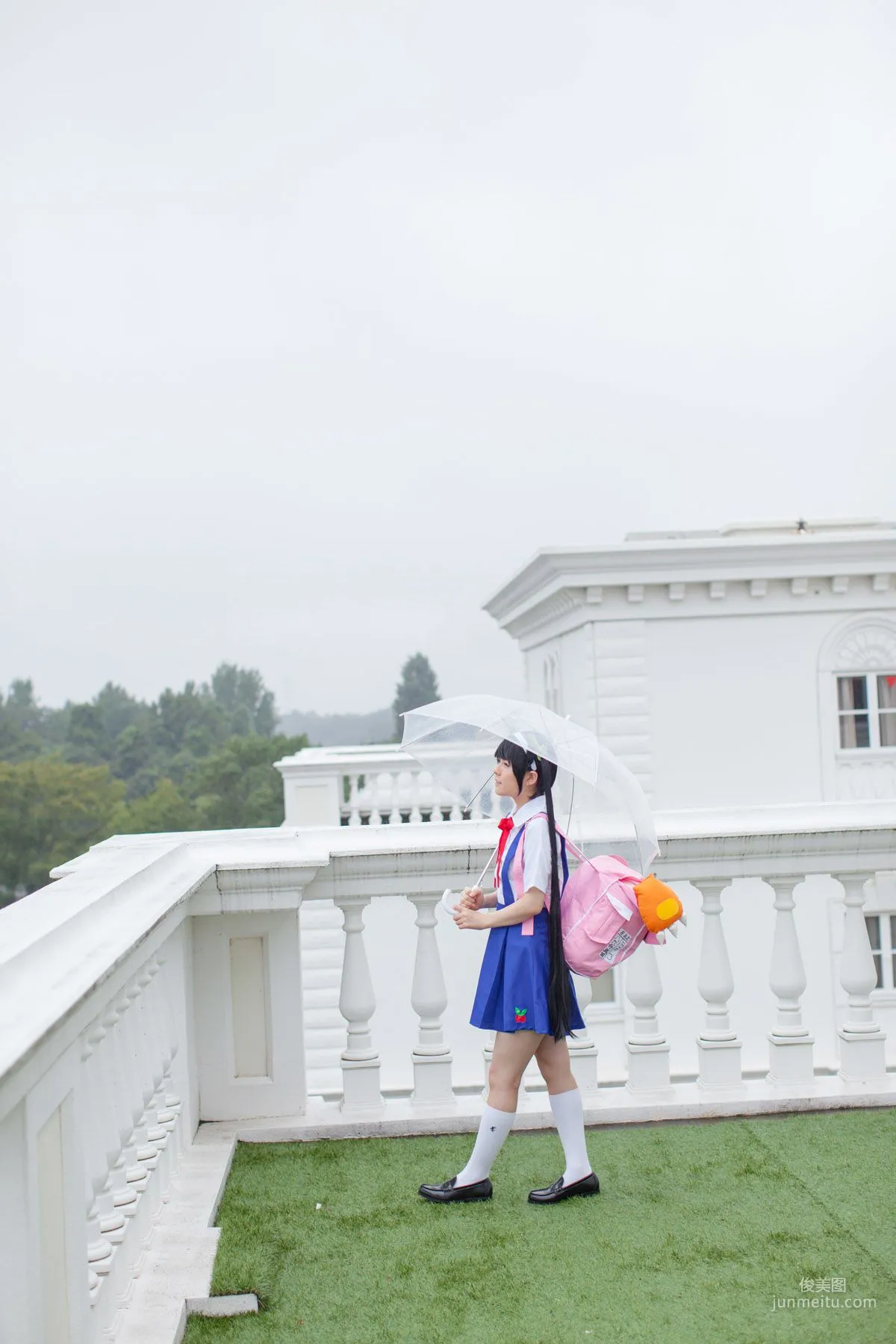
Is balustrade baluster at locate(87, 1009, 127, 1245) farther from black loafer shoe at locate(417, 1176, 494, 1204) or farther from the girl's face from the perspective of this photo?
the girl's face

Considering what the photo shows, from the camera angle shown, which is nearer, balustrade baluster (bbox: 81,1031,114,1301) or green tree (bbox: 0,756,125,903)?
balustrade baluster (bbox: 81,1031,114,1301)

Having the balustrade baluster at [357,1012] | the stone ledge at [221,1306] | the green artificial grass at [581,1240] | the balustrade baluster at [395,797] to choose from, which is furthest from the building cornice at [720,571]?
the stone ledge at [221,1306]

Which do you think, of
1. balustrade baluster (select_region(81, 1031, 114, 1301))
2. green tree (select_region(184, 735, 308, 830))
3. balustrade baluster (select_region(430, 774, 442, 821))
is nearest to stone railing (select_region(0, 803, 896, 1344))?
balustrade baluster (select_region(81, 1031, 114, 1301))

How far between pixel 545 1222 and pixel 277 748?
81556 mm

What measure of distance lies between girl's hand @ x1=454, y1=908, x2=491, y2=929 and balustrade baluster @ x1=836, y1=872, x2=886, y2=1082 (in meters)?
1.53

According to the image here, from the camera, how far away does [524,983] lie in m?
3.58

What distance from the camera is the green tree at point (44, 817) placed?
76625 millimetres

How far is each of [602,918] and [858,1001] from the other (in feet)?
5.03

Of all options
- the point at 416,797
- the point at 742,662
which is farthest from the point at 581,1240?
the point at 742,662

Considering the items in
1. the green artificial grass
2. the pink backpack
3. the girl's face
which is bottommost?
the green artificial grass

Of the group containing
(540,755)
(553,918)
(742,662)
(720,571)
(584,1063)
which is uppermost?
(720,571)

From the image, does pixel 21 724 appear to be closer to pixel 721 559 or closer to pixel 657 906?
pixel 721 559

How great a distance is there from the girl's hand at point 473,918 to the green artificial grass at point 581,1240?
81cm

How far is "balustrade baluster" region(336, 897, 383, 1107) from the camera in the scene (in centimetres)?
432
